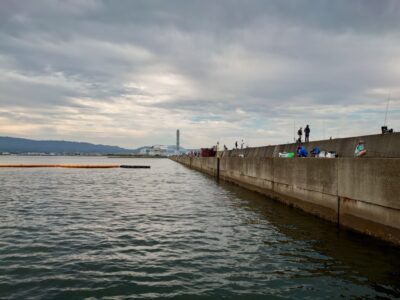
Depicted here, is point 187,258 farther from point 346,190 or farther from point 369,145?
point 369,145

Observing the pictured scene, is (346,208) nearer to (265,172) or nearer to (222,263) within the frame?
(222,263)

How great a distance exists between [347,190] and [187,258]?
6629 millimetres

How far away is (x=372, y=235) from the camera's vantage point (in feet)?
37.9

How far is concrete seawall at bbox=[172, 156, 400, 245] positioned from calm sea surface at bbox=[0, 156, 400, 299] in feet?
1.74

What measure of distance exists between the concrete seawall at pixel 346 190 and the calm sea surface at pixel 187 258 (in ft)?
1.74

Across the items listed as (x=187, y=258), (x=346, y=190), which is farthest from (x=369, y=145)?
(x=187, y=258)

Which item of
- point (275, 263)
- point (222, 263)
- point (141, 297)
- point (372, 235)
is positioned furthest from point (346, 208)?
point (141, 297)

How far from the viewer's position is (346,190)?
43.6 ft

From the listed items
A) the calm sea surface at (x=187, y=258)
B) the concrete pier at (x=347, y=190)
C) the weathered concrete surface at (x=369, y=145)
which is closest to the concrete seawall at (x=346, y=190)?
the concrete pier at (x=347, y=190)

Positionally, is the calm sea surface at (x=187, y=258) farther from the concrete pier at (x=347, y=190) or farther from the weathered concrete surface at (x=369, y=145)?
the weathered concrete surface at (x=369, y=145)

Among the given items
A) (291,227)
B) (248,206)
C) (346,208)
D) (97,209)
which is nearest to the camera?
(346,208)

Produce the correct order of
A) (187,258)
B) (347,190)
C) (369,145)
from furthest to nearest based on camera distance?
(369,145) → (347,190) → (187,258)

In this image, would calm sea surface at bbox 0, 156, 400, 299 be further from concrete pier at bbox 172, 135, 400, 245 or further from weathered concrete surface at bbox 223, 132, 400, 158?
weathered concrete surface at bbox 223, 132, 400, 158

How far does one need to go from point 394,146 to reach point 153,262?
1123 cm
